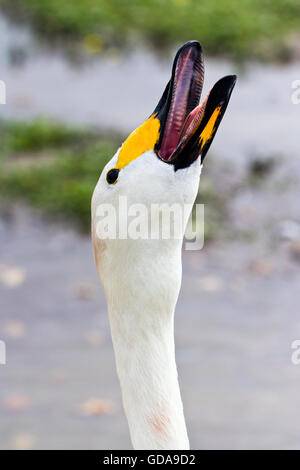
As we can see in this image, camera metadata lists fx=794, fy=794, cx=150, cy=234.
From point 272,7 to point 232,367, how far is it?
5243 millimetres

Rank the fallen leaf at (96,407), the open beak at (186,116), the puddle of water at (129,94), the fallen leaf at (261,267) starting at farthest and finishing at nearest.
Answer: the puddle of water at (129,94)
the fallen leaf at (261,267)
the fallen leaf at (96,407)
the open beak at (186,116)

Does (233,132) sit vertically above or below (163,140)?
above

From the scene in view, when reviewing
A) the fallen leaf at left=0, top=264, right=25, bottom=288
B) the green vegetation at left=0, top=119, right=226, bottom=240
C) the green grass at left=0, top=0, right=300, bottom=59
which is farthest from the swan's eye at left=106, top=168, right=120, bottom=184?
the green grass at left=0, top=0, right=300, bottom=59

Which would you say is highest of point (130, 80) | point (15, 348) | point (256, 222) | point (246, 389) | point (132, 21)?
point (132, 21)

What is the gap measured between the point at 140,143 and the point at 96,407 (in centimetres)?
251

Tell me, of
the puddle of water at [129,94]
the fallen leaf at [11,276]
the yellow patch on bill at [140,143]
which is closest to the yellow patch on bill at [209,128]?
the yellow patch on bill at [140,143]

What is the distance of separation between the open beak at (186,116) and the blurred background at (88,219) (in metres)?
2.37

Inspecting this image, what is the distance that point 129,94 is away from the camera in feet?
25.0

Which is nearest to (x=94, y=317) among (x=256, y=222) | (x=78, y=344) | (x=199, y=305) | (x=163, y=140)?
(x=78, y=344)

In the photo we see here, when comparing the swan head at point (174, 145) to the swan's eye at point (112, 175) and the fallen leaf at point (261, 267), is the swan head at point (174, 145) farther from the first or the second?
the fallen leaf at point (261, 267)

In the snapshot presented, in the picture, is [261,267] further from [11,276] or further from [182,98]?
[182,98]

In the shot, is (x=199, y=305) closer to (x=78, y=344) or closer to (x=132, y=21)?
(x=78, y=344)

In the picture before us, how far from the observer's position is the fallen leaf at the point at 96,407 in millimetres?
4398

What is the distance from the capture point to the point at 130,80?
7863 millimetres
